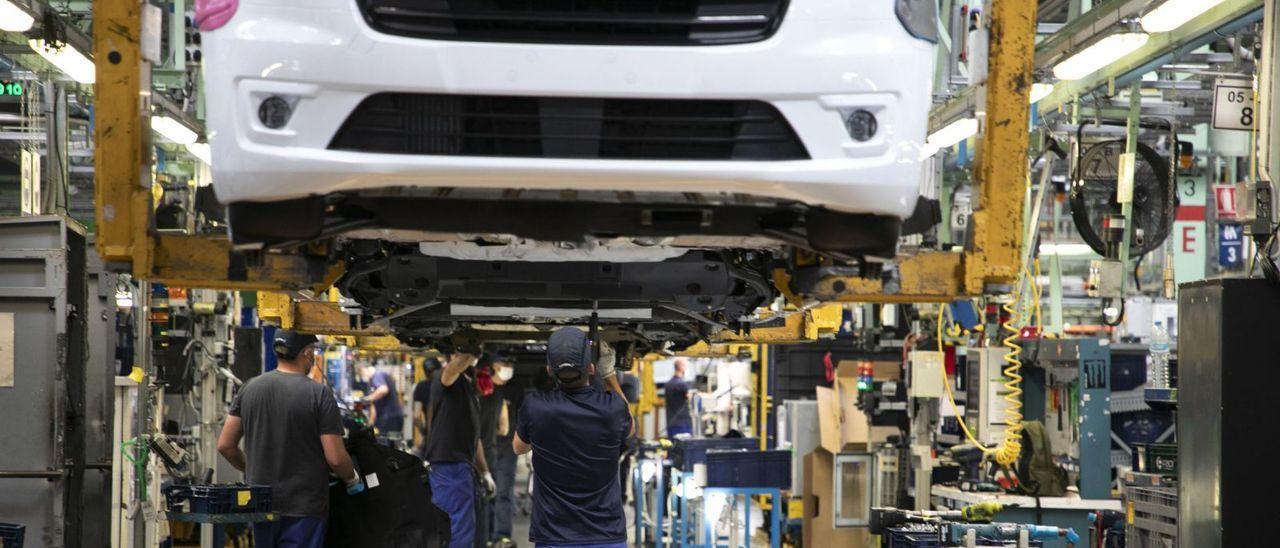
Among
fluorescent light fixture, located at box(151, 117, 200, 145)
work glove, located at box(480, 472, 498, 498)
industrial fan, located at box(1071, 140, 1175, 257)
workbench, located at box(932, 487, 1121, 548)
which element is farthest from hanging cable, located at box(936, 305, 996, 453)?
fluorescent light fixture, located at box(151, 117, 200, 145)

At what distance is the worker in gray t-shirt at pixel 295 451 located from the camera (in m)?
6.16

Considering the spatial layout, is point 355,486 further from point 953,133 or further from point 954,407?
point 954,407

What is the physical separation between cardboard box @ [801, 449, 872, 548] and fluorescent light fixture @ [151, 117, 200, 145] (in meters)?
5.51

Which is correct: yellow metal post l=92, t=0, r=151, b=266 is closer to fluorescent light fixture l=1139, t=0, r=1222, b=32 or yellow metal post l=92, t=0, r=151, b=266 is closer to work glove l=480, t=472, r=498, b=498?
fluorescent light fixture l=1139, t=0, r=1222, b=32

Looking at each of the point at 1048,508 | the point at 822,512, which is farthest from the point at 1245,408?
the point at 822,512

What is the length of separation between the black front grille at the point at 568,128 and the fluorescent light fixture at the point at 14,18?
4.28 m

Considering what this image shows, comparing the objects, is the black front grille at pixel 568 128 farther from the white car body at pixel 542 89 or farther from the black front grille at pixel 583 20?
the black front grille at pixel 583 20

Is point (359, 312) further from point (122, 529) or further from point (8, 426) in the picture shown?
point (122, 529)

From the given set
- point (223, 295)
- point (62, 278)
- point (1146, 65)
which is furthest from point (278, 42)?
point (223, 295)

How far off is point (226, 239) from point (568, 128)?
1220 millimetres

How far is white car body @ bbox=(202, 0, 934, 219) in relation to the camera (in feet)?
10.5

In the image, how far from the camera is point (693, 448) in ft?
34.7

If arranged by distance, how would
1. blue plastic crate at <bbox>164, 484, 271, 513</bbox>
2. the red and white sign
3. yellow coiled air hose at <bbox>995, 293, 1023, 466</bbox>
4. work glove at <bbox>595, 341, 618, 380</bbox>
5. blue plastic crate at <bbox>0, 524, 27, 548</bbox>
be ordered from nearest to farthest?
blue plastic crate at <bbox>0, 524, 27, 548</bbox>, blue plastic crate at <bbox>164, 484, 271, 513</bbox>, work glove at <bbox>595, 341, 618, 380</bbox>, yellow coiled air hose at <bbox>995, 293, 1023, 466</bbox>, the red and white sign

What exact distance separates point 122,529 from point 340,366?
14.4 metres
